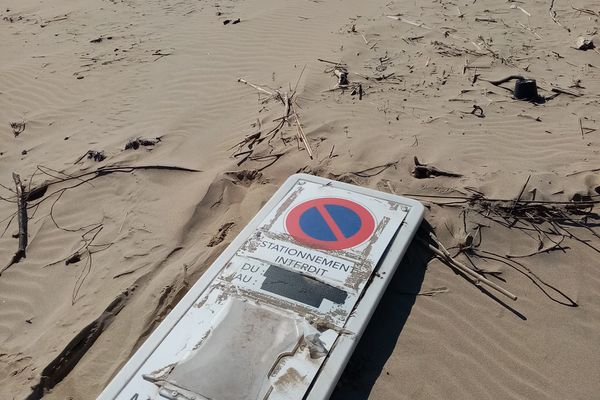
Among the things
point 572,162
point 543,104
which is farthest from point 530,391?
point 543,104

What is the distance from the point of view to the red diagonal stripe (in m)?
3.78

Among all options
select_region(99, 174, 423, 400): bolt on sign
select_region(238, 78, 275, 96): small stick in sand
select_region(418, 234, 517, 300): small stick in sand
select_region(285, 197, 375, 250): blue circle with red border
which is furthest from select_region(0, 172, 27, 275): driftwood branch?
select_region(418, 234, 517, 300): small stick in sand

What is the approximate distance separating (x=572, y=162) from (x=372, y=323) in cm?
277

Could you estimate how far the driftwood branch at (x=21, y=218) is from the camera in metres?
4.60

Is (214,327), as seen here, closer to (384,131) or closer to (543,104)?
(384,131)

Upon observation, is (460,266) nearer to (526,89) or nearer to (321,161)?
(321,161)

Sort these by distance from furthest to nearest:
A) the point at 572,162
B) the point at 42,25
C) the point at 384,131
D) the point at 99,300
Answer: the point at 42,25 → the point at 384,131 → the point at 572,162 → the point at 99,300

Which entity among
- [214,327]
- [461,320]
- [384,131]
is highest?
[214,327]

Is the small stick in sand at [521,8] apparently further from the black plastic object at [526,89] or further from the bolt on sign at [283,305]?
the bolt on sign at [283,305]

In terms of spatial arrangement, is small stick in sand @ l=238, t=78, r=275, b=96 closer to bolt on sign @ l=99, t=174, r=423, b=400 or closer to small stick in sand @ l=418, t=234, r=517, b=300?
bolt on sign @ l=99, t=174, r=423, b=400

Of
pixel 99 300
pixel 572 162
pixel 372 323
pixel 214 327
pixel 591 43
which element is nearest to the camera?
pixel 214 327

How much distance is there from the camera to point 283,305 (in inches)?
130

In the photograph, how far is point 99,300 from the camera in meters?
3.98

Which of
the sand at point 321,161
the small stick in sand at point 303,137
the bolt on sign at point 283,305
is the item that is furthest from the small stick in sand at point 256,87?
the bolt on sign at point 283,305
